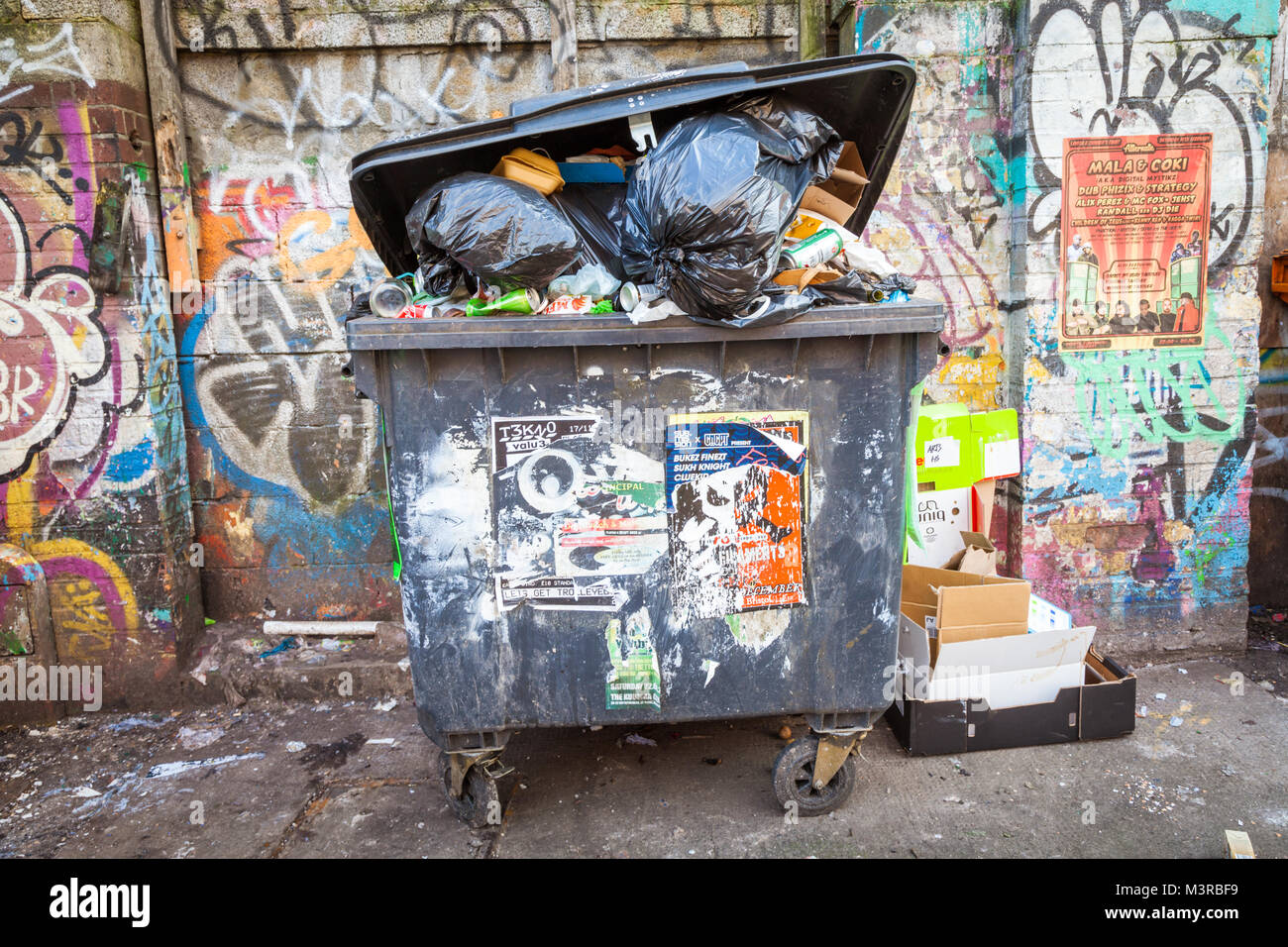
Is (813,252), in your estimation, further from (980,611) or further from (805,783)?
(805,783)

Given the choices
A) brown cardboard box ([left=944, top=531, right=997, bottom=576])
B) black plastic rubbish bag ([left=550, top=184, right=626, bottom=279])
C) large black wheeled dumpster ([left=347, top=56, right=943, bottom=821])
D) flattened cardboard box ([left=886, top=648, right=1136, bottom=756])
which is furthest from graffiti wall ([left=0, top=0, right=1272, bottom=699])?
large black wheeled dumpster ([left=347, top=56, right=943, bottom=821])

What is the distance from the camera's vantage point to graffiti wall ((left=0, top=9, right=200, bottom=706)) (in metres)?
3.50

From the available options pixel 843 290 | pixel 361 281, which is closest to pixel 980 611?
pixel 843 290

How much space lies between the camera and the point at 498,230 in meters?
2.35

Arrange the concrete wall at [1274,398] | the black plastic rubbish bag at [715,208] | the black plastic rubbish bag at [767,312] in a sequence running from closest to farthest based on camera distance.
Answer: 1. the black plastic rubbish bag at [715,208]
2. the black plastic rubbish bag at [767,312]
3. the concrete wall at [1274,398]

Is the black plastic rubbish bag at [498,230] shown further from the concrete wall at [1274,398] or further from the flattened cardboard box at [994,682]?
the concrete wall at [1274,398]

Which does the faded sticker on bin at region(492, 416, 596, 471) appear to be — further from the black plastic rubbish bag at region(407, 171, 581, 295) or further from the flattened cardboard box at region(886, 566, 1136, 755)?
the flattened cardboard box at region(886, 566, 1136, 755)

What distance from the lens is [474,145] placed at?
244cm

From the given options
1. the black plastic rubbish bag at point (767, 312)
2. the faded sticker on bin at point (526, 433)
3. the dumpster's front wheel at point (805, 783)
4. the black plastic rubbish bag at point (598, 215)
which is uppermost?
the black plastic rubbish bag at point (598, 215)

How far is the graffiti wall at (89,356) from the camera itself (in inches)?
138

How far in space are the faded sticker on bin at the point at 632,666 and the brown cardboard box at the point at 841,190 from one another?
5.16 feet

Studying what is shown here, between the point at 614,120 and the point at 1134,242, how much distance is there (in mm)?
2667

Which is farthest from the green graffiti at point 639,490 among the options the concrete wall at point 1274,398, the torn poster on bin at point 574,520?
the concrete wall at point 1274,398

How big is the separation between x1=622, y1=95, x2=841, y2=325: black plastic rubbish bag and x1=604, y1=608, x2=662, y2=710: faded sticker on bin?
Result: 3.14 feet
